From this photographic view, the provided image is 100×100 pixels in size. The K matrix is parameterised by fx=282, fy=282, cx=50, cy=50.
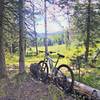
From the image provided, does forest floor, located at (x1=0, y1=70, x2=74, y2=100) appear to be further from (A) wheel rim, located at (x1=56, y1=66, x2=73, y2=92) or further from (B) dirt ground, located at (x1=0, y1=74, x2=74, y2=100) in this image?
(A) wheel rim, located at (x1=56, y1=66, x2=73, y2=92)

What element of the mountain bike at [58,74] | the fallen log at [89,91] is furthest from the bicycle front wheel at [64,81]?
the fallen log at [89,91]

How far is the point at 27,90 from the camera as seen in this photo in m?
10.1

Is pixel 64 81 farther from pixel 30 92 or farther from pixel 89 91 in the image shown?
pixel 89 91

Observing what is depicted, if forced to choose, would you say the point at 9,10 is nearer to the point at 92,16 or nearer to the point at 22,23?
the point at 22,23

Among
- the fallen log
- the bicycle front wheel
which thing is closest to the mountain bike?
→ the bicycle front wheel

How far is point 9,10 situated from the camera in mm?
12891

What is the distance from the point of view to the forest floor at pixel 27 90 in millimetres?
9000

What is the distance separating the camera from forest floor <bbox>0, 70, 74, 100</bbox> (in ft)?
29.5

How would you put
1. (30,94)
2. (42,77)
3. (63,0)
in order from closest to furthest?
(30,94)
(42,77)
(63,0)

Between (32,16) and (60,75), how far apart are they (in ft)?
14.3

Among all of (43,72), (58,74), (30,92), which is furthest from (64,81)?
(43,72)

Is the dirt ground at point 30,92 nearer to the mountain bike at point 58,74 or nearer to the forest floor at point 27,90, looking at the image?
the forest floor at point 27,90

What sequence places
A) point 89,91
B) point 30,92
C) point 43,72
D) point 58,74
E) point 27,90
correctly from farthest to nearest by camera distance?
point 43,72 < point 58,74 < point 27,90 < point 30,92 < point 89,91

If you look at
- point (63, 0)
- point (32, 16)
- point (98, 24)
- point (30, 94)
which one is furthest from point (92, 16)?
point (30, 94)
